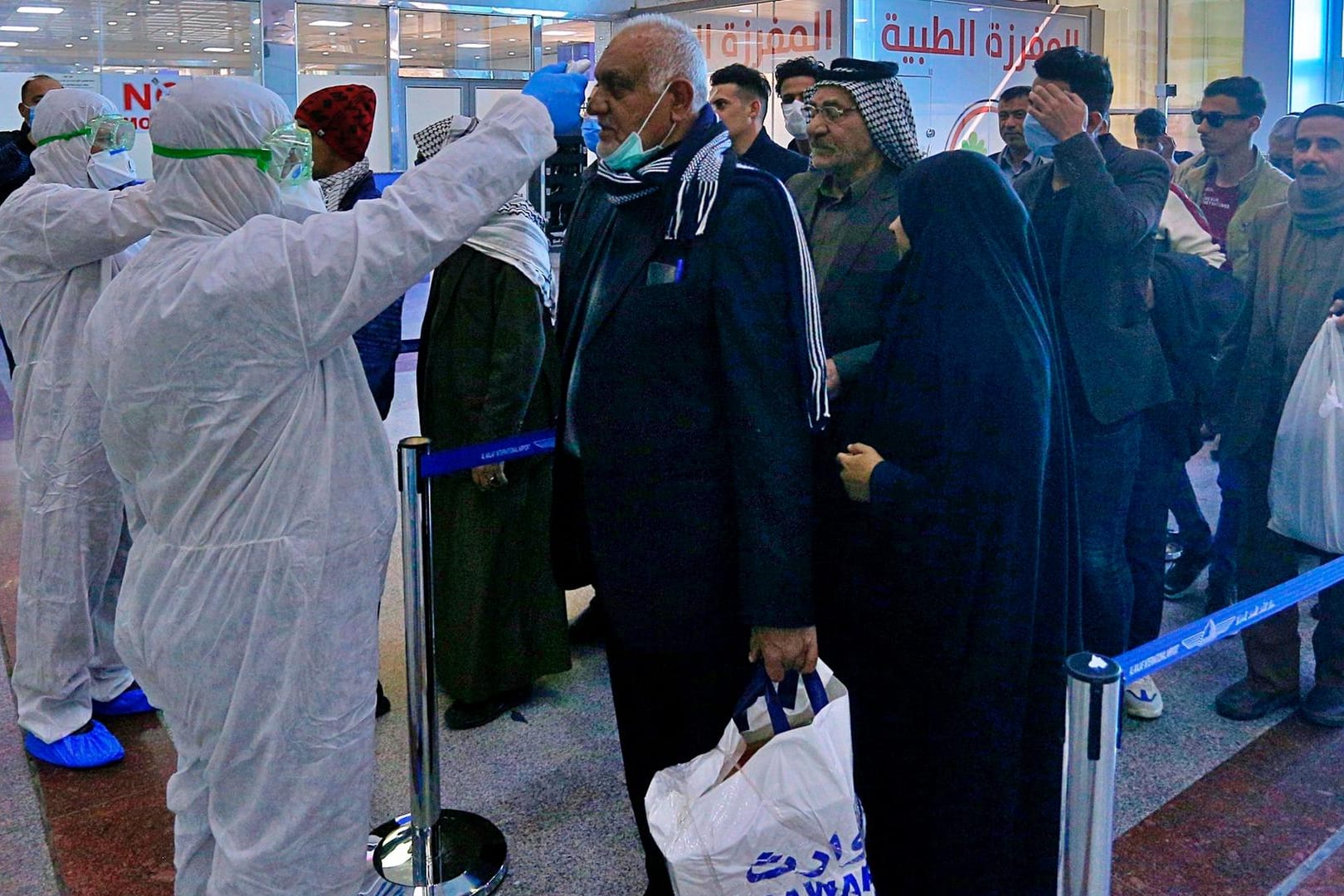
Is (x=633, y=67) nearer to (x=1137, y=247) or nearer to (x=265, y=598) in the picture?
(x=265, y=598)

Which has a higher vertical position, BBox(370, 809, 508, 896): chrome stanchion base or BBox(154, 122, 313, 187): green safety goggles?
BBox(154, 122, 313, 187): green safety goggles

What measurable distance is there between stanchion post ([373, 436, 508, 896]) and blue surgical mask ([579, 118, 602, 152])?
0.70 metres

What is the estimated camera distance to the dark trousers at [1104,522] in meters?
3.29

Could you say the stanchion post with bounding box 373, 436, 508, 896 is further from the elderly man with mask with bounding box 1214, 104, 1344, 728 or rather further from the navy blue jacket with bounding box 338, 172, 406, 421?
the elderly man with mask with bounding box 1214, 104, 1344, 728

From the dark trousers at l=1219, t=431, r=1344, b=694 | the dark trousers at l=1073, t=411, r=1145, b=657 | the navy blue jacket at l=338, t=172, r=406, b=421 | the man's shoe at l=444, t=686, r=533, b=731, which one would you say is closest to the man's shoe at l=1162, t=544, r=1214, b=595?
the dark trousers at l=1219, t=431, r=1344, b=694

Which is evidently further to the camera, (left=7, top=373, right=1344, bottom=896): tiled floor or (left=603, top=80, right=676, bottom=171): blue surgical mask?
(left=7, top=373, right=1344, bottom=896): tiled floor

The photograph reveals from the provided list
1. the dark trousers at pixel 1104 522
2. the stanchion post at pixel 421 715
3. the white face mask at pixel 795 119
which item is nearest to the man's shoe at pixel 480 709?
the stanchion post at pixel 421 715

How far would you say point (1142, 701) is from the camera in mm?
3512

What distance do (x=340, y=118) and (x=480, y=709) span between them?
5.52 feet

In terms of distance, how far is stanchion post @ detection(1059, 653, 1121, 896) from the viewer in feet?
5.36

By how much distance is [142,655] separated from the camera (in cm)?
200

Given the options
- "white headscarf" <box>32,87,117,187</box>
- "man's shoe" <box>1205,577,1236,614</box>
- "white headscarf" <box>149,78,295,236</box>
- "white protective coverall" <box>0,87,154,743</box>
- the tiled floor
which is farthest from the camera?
"man's shoe" <box>1205,577,1236,614</box>

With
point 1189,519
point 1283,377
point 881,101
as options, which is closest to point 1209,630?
point 881,101

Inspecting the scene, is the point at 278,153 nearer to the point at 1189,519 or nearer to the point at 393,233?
the point at 393,233
